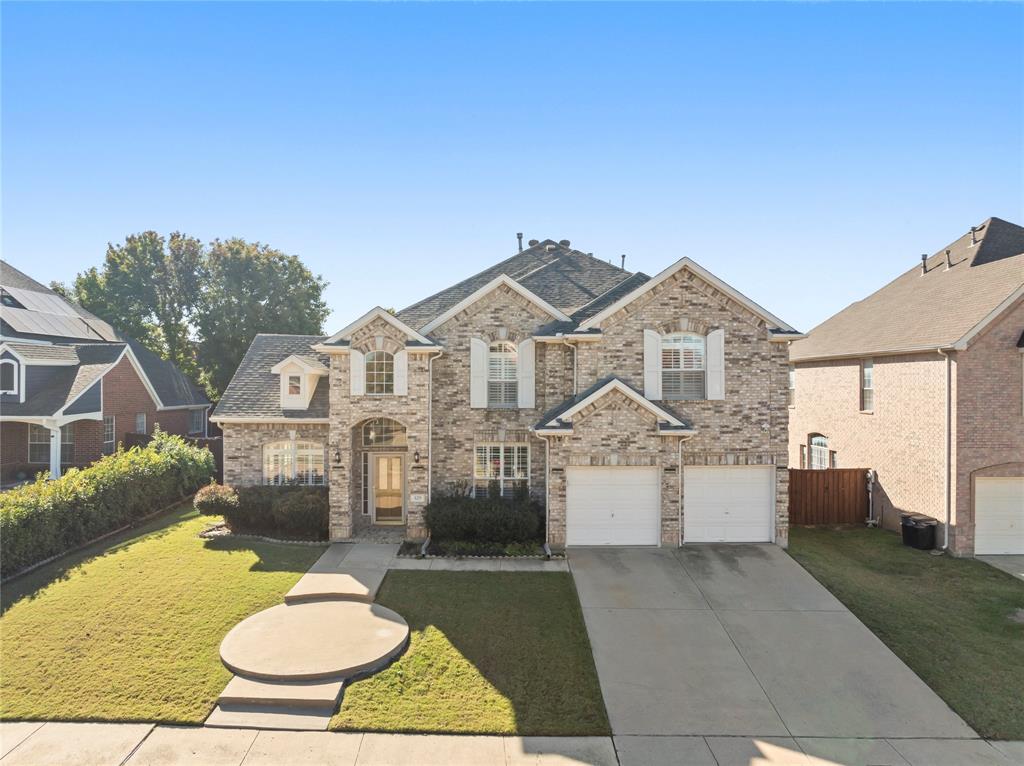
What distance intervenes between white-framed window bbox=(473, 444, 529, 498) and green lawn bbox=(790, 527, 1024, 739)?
7315mm

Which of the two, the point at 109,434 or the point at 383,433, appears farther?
the point at 109,434

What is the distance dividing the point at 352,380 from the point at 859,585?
1293cm

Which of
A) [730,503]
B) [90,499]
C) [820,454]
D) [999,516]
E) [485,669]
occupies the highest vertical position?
[820,454]

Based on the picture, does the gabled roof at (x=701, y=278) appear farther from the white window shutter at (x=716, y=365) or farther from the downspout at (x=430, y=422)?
the downspout at (x=430, y=422)

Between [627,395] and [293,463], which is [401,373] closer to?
[293,463]

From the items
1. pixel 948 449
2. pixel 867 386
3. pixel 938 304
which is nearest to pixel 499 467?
pixel 948 449

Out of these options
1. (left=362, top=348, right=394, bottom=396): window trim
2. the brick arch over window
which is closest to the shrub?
(left=362, top=348, right=394, bottom=396): window trim

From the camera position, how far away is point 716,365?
14477 mm

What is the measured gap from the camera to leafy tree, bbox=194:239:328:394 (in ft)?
125

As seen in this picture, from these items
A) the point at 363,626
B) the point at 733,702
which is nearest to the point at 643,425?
the point at 733,702

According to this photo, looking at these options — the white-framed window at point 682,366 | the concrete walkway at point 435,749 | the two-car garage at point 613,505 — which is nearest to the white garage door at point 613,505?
the two-car garage at point 613,505

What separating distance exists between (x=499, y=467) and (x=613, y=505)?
336 cm

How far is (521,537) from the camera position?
13844mm

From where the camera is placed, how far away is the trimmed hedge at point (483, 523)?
1381 cm
